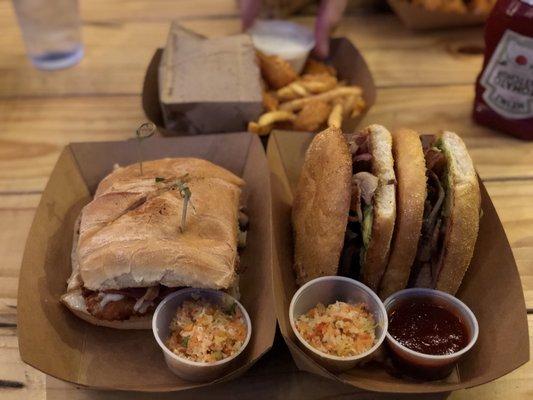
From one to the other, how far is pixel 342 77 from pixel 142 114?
0.90 m

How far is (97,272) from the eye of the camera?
4.82 ft

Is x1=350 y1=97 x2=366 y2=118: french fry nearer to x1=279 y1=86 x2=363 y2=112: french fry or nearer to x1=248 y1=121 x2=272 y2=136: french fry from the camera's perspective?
x1=279 y1=86 x2=363 y2=112: french fry

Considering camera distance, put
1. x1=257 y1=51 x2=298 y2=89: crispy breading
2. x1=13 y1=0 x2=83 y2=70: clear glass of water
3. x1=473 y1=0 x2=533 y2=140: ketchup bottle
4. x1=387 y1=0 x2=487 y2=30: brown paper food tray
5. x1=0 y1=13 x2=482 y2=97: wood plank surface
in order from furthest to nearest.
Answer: x1=387 y1=0 x2=487 y2=30: brown paper food tray → x1=0 y1=13 x2=482 y2=97: wood plank surface → x1=13 y1=0 x2=83 y2=70: clear glass of water → x1=257 y1=51 x2=298 y2=89: crispy breading → x1=473 y1=0 x2=533 y2=140: ketchup bottle

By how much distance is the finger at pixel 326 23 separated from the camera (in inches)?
101

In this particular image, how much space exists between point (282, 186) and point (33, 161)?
97 cm

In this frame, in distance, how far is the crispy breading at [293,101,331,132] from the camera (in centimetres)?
212

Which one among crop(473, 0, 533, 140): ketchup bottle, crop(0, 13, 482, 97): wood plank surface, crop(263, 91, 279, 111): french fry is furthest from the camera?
crop(0, 13, 482, 97): wood plank surface

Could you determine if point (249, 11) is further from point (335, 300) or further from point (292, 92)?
point (335, 300)

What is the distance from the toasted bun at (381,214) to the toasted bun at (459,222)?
0.52ft

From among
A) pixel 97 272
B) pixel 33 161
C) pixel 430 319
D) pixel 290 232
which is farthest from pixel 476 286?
pixel 33 161

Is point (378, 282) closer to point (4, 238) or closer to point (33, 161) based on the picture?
point (4, 238)

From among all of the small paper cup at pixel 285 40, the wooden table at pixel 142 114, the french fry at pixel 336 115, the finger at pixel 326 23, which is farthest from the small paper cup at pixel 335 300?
the finger at pixel 326 23

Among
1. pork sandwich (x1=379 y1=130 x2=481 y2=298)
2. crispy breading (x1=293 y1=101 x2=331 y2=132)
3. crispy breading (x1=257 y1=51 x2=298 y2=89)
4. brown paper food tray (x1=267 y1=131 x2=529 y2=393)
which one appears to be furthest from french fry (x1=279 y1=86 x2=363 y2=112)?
pork sandwich (x1=379 y1=130 x2=481 y2=298)

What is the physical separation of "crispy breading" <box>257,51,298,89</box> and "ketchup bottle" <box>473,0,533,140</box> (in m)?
0.74
